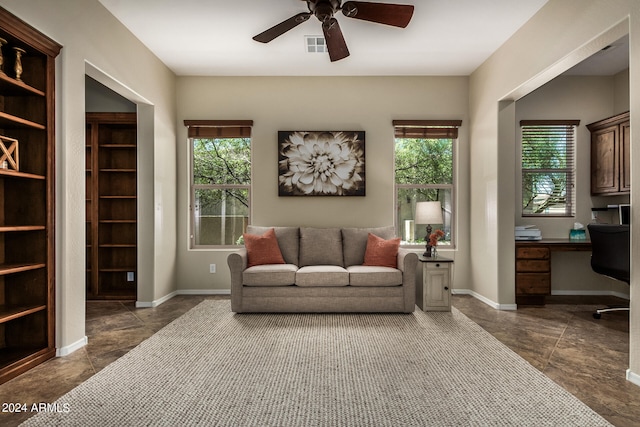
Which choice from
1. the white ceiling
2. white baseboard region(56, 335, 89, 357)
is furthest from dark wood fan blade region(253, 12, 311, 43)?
white baseboard region(56, 335, 89, 357)

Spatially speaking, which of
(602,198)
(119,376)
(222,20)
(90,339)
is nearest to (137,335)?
(90,339)

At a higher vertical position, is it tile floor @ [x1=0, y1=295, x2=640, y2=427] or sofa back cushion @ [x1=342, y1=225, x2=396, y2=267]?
sofa back cushion @ [x1=342, y1=225, x2=396, y2=267]

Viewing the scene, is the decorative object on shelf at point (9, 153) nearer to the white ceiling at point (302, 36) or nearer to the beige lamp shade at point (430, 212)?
the white ceiling at point (302, 36)

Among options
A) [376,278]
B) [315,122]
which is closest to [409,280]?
[376,278]

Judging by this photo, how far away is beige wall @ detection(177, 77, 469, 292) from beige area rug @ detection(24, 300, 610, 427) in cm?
187

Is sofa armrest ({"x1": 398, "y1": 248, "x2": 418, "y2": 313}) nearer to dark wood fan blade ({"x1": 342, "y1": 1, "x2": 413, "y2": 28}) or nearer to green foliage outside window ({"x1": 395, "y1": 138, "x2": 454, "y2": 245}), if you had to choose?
green foliage outside window ({"x1": 395, "y1": 138, "x2": 454, "y2": 245})

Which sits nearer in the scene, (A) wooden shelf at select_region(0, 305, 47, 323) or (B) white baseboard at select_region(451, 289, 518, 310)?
(A) wooden shelf at select_region(0, 305, 47, 323)

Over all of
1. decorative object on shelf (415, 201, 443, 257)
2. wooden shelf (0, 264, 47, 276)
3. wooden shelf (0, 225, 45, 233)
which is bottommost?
wooden shelf (0, 264, 47, 276)

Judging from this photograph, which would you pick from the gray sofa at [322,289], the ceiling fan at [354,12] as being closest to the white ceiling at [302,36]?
the ceiling fan at [354,12]

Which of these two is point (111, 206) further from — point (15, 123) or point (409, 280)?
point (409, 280)

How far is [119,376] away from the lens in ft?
8.67

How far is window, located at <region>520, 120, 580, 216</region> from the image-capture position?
17.5 feet

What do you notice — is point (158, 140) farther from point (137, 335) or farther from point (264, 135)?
point (137, 335)

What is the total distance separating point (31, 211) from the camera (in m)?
2.95
